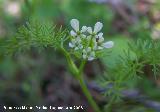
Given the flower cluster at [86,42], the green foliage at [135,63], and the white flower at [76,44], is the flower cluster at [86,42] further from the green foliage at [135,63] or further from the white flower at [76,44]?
the green foliage at [135,63]

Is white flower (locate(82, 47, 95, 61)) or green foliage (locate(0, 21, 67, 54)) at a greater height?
green foliage (locate(0, 21, 67, 54))

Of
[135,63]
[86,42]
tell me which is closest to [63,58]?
[135,63]

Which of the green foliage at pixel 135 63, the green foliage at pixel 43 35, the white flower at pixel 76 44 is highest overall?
the green foliage at pixel 43 35

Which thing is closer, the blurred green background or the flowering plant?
the flowering plant

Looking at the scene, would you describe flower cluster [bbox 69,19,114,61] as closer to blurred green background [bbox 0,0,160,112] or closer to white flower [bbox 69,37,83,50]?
white flower [bbox 69,37,83,50]

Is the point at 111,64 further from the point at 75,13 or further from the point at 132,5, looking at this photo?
the point at 132,5

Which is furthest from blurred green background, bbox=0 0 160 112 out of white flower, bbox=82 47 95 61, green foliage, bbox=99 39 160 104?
white flower, bbox=82 47 95 61

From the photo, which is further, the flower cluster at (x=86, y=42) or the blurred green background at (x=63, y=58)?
the blurred green background at (x=63, y=58)

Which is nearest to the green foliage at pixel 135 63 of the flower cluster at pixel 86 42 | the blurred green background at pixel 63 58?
the flower cluster at pixel 86 42

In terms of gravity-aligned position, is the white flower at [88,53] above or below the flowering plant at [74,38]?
below

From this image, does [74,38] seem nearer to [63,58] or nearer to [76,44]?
[76,44]

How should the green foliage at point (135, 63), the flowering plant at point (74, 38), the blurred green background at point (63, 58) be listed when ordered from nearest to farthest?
the flowering plant at point (74, 38) → the green foliage at point (135, 63) → the blurred green background at point (63, 58)

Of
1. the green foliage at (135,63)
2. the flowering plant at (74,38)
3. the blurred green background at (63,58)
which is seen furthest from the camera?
the blurred green background at (63,58)

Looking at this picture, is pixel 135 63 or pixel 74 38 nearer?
pixel 74 38
